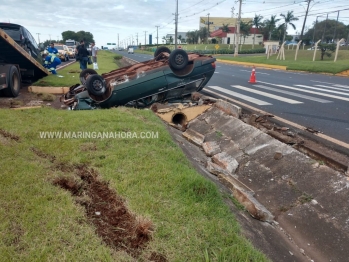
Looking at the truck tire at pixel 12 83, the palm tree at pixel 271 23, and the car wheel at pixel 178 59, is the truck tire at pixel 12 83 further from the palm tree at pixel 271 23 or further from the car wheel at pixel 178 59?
the palm tree at pixel 271 23

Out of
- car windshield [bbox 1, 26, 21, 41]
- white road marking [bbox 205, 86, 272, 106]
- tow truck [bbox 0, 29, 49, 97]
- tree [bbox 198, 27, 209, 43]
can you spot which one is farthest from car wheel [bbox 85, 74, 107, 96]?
tree [bbox 198, 27, 209, 43]

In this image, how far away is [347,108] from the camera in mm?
7602

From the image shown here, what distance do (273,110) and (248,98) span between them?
5.68ft

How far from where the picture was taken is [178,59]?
24.2 feet

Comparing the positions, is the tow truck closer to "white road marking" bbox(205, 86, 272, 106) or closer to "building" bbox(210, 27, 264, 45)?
"white road marking" bbox(205, 86, 272, 106)

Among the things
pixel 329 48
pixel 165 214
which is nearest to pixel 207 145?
pixel 165 214

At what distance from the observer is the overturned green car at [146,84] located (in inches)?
277

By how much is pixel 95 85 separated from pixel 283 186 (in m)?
4.81

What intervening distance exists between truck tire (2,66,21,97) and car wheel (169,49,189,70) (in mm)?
4993

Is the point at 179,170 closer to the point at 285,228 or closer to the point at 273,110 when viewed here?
the point at 285,228

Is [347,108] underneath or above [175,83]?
underneath

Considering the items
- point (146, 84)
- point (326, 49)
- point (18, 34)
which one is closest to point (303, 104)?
point (146, 84)

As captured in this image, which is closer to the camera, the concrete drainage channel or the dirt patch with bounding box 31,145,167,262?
the dirt patch with bounding box 31,145,167,262

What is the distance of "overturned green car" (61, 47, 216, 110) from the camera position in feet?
23.1
